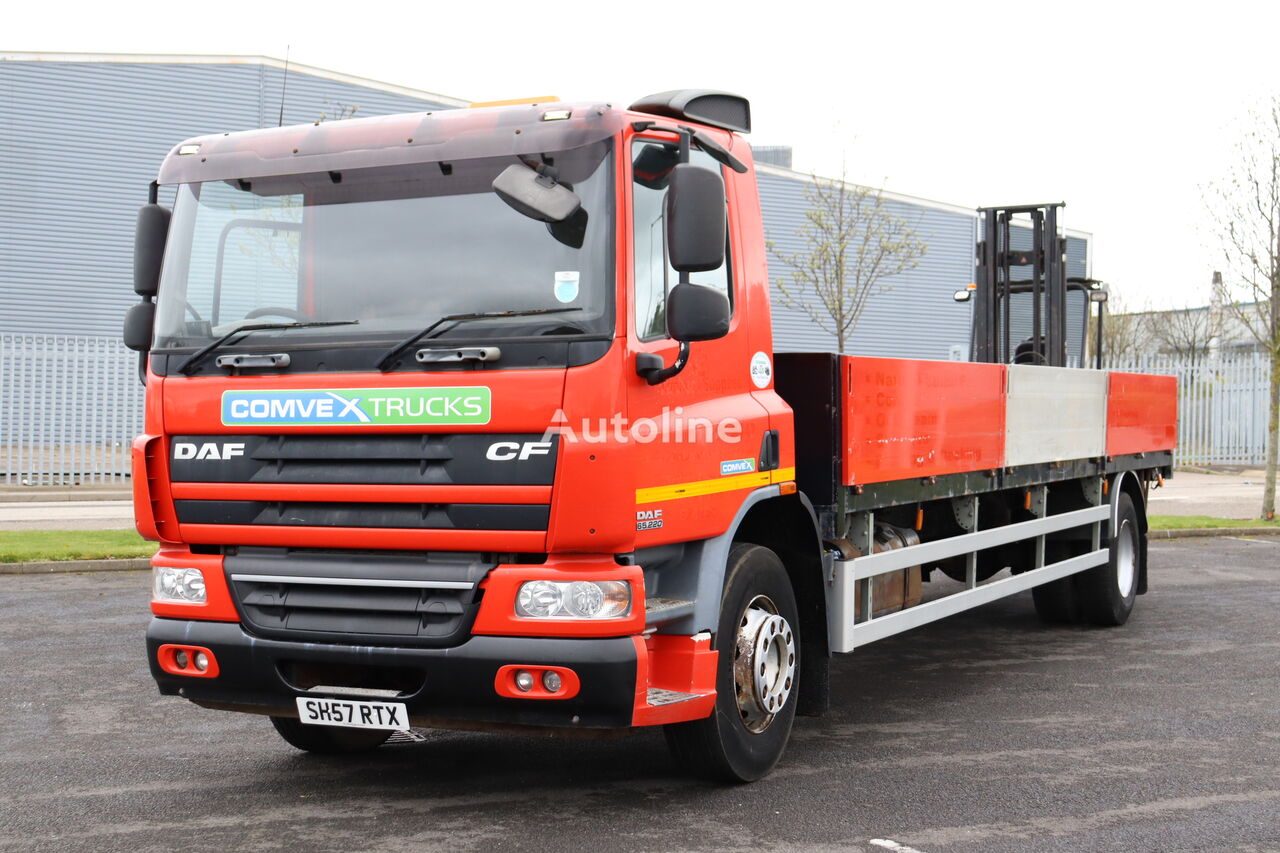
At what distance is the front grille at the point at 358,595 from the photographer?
5062 millimetres

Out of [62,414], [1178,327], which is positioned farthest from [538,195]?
[1178,327]

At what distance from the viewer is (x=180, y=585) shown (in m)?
5.51

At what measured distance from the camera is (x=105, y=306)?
1132 inches

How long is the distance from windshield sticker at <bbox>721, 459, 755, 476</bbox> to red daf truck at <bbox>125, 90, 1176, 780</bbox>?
12 mm

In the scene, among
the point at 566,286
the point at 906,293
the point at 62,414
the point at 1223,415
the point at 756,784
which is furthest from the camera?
the point at 906,293

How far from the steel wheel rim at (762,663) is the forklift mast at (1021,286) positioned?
760 cm

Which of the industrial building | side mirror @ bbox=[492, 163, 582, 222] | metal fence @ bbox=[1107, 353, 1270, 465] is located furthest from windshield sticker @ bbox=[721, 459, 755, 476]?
metal fence @ bbox=[1107, 353, 1270, 465]

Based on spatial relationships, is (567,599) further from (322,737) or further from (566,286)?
(322,737)

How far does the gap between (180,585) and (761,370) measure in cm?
259

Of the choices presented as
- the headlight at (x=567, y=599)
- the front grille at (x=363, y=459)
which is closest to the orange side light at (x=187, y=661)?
the front grille at (x=363, y=459)

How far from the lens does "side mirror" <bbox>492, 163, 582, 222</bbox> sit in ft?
16.8

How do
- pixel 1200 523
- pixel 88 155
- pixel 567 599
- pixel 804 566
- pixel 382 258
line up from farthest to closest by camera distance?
pixel 88 155, pixel 1200 523, pixel 804 566, pixel 382 258, pixel 567 599

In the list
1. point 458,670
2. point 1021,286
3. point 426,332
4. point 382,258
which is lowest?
point 458,670

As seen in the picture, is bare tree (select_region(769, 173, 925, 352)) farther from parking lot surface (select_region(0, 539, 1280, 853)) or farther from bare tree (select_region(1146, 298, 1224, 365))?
bare tree (select_region(1146, 298, 1224, 365))
